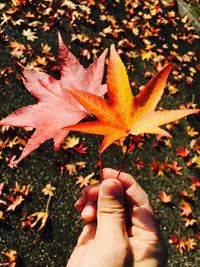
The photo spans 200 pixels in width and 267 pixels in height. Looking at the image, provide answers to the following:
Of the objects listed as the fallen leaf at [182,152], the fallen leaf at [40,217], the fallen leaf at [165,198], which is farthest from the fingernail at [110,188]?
the fallen leaf at [182,152]

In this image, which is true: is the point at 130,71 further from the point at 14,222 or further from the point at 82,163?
the point at 14,222

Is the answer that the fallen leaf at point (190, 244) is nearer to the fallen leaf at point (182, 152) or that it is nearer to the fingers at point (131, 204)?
the fallen leaf at point (182, 152)

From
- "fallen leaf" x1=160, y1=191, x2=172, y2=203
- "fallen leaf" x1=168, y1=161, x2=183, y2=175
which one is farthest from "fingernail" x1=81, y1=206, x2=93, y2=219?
"fallen leaf" x1=168, y1=161, x2=183, y2=175

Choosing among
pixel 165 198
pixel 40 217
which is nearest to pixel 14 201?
pixel 40 217

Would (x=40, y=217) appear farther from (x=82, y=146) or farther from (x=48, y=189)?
(x=82, y=146)

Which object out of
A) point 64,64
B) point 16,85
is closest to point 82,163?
point 16,85

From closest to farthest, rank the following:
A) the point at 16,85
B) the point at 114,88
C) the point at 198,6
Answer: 1. the point at 114,88
2. the point at 16,85
3. the point at 198,6
